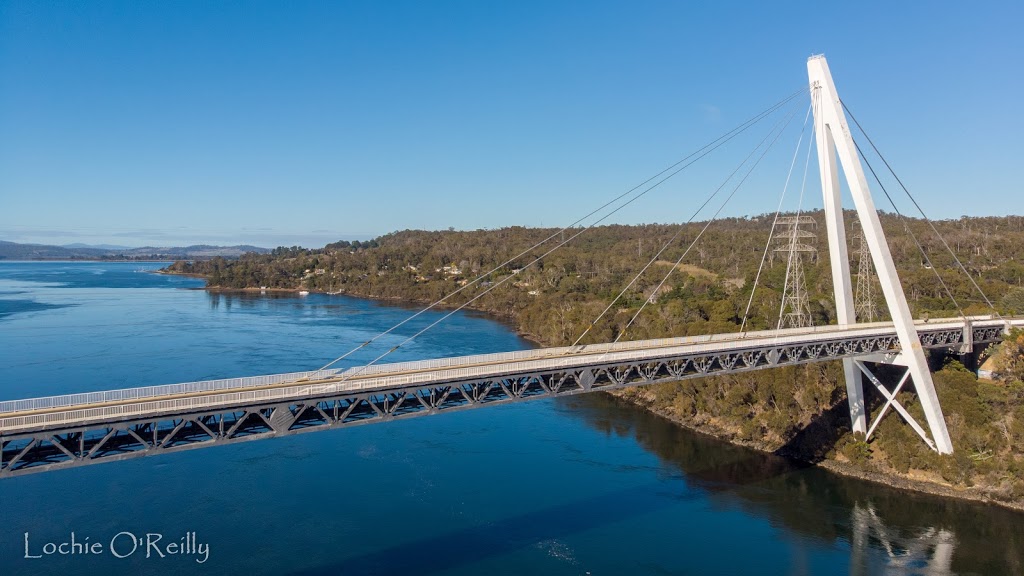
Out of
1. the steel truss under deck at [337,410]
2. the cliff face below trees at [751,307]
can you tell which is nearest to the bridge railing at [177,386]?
the steel truss under deck at [337,410]

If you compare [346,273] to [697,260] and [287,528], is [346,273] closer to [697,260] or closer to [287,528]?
[697,260]

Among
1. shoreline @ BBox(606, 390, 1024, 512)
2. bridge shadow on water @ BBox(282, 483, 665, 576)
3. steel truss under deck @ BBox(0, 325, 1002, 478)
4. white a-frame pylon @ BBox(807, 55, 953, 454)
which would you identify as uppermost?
white a-frame pylon @ BBox(807, 55, 953, 454)

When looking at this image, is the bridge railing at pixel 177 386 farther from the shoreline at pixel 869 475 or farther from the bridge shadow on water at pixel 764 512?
the shoreline at pixel 869 475

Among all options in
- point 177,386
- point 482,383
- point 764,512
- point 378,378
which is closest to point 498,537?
point 482,383

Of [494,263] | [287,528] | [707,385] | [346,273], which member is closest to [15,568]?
[287,528]

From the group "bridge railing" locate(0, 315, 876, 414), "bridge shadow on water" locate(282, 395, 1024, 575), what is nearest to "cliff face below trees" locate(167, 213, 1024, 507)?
"bridge shadow on water" locate(282, 395, 1024, 575)

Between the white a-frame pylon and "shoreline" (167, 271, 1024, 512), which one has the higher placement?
the white a-frame pylon

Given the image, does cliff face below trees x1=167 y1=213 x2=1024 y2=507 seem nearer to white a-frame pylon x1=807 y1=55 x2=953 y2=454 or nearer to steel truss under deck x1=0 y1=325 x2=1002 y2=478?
white a-frame pylon x1=807 y1=55 x2=953 y2=454

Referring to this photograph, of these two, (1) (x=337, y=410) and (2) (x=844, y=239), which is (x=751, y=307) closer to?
(2) (x=844, y=239)
